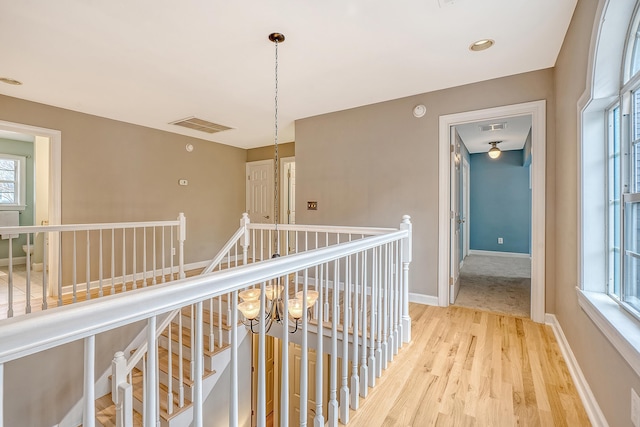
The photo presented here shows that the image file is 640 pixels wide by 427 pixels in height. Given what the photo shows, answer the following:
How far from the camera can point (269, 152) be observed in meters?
5.87

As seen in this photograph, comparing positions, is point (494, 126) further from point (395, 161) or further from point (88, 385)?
point (88, 385)

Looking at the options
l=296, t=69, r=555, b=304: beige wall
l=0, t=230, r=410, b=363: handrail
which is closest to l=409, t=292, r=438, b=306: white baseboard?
l=296, t=69, r=555, b=304: beige wall

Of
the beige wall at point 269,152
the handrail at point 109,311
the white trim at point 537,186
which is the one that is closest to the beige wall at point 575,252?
the white trim at point 537,186

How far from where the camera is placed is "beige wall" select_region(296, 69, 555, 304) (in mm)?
2891

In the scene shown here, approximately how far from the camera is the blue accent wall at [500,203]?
6449mm

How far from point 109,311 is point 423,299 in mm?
3254

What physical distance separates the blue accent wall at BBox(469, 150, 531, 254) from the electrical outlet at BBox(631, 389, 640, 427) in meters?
6.09

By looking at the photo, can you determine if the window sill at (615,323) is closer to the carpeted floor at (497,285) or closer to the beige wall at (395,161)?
the beige wall at (395,161)

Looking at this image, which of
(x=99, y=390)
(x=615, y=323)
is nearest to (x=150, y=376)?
(x=615, y=323)

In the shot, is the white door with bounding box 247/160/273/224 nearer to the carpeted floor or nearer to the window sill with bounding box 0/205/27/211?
the carpeted floor

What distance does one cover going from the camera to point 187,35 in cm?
224

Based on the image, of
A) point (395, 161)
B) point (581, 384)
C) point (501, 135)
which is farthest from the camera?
point (501, 135)

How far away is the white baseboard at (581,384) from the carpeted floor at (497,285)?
27.7 inches

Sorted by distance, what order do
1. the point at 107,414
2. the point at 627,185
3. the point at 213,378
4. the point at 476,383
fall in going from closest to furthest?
the point at 627,185 < the point at 476,383 < the point at 107,414 < the point at 213,378
